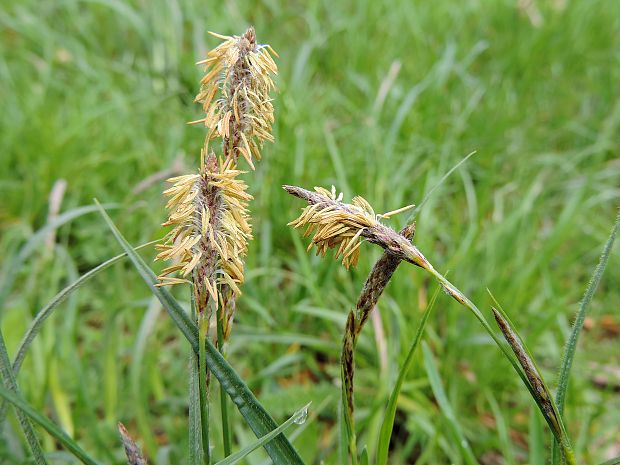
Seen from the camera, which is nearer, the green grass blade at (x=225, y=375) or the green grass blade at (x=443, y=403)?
the green grass blade at (x=225, y=375)

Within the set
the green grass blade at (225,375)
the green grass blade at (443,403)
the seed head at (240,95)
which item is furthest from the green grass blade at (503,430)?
the seed head at (240,95)

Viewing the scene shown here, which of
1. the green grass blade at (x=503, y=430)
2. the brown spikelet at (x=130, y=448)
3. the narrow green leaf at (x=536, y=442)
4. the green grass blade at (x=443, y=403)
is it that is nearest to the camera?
the brown spikelet at (x=130, y=448)

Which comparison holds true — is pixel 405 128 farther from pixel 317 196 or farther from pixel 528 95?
pixel 317 196

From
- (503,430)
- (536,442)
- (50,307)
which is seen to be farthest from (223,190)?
(503,430)

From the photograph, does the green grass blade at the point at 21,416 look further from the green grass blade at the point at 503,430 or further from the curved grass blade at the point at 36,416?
the green grass blade at the point at 503,430

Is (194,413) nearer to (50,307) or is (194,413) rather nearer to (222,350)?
(222,350)

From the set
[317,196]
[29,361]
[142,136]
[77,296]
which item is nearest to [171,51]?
[142,136]
